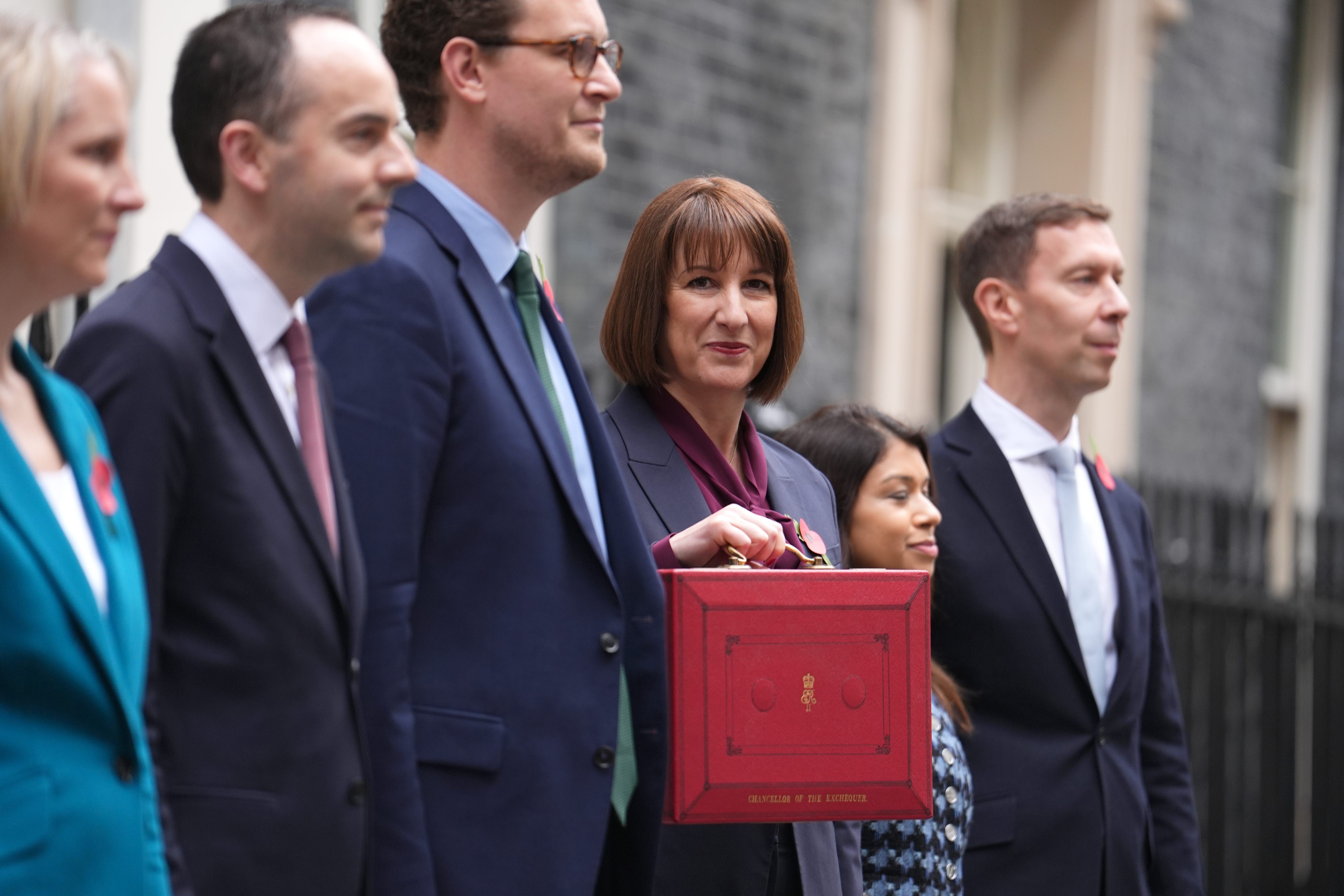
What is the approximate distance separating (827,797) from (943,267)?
727cm

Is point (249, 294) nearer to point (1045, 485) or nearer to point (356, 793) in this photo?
point (356, 793)

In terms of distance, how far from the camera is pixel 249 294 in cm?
209

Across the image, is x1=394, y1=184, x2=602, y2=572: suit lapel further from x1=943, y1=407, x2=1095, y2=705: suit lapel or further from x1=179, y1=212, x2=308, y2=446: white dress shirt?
x1=943, y1=407, x2=1095, y2=705: suit lapel

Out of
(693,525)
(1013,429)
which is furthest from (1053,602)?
(693,525)

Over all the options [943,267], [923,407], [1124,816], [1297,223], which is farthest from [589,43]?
[1297,223]

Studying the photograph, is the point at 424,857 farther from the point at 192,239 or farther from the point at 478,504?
the point at 192,239

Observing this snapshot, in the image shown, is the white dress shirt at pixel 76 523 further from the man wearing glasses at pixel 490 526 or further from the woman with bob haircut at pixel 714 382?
the woman with bob haircut at pixel 714 382

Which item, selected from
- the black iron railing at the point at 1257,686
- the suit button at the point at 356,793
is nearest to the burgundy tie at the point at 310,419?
the suit button at the point at 356,793

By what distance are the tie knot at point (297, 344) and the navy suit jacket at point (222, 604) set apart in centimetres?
14

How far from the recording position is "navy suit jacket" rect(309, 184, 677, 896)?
7.41ft

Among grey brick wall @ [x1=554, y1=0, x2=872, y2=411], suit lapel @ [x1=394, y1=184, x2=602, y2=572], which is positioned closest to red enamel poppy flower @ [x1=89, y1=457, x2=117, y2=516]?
suit lapel @ [x1=394, y1=184, x2=602, y2=572]

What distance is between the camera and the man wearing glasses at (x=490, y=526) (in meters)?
2.25

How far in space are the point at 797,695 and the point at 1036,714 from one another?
126 centimetres

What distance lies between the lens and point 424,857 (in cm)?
220
